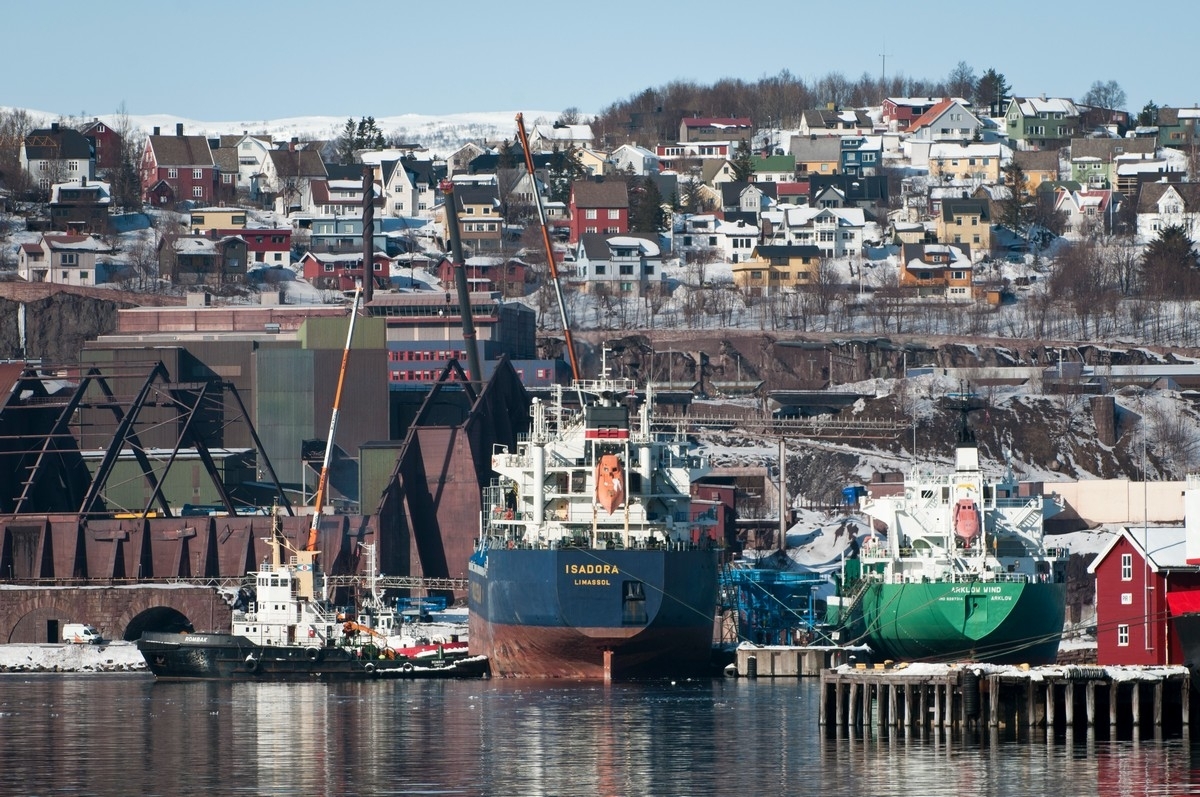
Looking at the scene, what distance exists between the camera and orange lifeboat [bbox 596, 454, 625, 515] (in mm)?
86562

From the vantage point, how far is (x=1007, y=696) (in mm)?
61188

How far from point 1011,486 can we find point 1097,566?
25.9m

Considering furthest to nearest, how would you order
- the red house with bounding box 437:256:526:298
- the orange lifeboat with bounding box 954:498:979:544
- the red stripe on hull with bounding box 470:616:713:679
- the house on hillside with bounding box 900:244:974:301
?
1. the house on hillside with bounding box 900:244:974:301
2. the red house with bounding box 437:256:526:298
3. the orange lifeboat with bounding box 954:498:979:544
4. the red stripe on hull with bounding box 470:616:713:679

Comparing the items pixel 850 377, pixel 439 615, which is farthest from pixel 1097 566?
pixel 850 377

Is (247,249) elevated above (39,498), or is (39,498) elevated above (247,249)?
(247,249)

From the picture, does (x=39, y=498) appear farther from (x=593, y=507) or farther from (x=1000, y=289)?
(x=1000, y=289)

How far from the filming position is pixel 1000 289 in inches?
7392

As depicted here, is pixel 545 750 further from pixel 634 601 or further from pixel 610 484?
pixel 610 484

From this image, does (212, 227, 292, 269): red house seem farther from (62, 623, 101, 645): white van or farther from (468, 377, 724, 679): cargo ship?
(468, 377, 724, 679): cargo ship

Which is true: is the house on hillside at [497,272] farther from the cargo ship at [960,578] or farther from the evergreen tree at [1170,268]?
the cargo ship at [960,578]

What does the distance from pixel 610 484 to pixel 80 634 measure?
106ft

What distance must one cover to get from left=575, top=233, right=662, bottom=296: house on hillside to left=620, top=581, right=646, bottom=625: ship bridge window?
4165 inches

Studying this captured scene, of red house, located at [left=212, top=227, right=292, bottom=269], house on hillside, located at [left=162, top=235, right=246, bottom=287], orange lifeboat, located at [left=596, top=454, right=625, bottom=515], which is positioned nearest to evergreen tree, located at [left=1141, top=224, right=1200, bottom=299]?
red house, located at [left=212, top=227, right=292, bottom=269]

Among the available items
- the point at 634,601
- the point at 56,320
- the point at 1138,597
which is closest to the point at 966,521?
the point at 634,601
